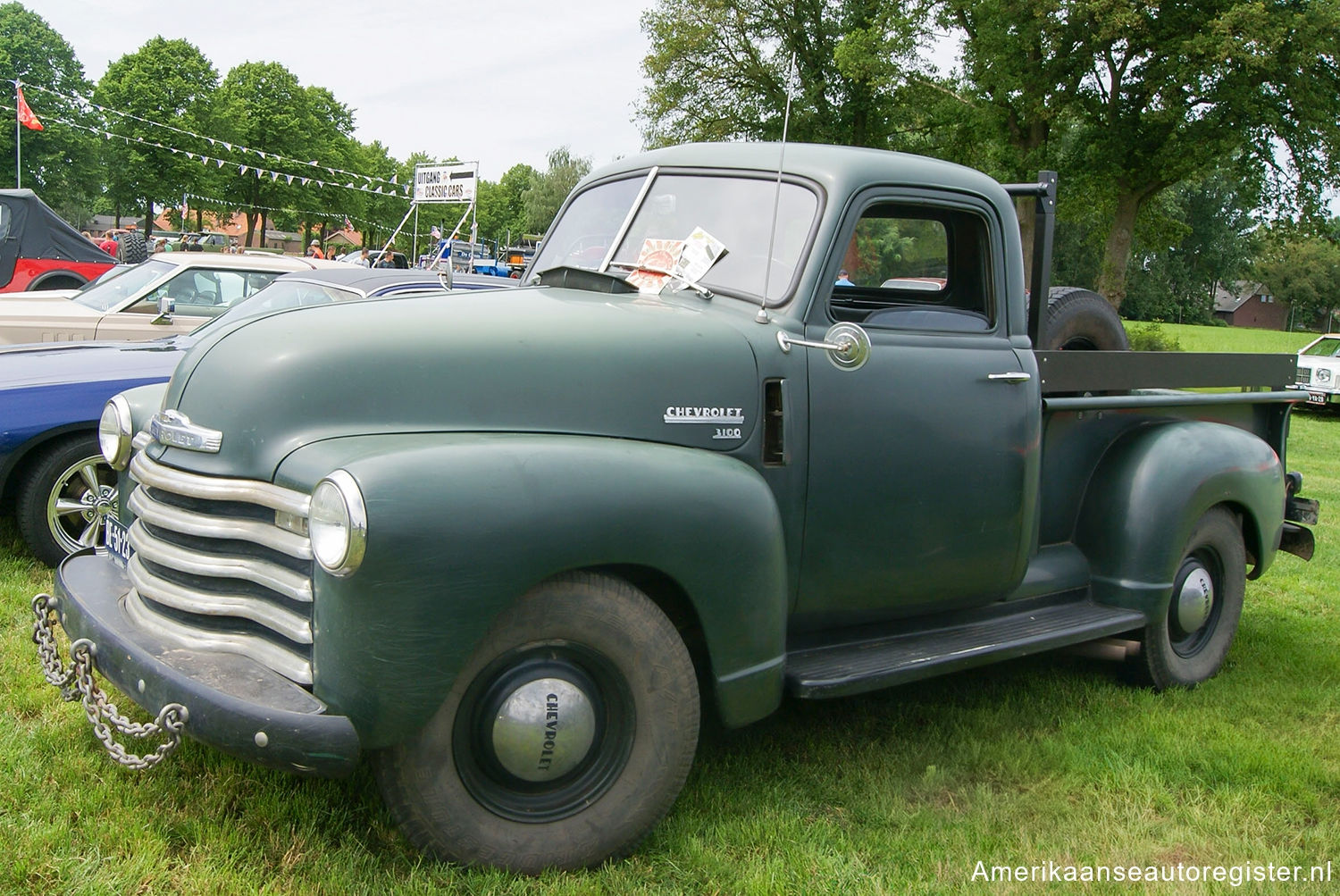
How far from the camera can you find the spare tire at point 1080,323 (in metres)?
4.81

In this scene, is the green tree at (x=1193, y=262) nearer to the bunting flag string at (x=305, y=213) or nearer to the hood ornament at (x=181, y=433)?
the bunting flag string at (x=305, y=213)

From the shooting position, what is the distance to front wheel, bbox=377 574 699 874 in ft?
8.34

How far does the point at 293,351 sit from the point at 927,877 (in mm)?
2214

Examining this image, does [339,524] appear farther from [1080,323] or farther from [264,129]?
[264,129]

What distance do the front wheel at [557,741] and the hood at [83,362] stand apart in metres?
3.49

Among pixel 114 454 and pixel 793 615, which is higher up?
pixel 114 454

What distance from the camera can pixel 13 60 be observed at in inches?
1860

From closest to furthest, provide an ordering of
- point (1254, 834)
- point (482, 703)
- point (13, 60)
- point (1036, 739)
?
point (482, 703) < point (1254, 834) < point (1036, 739) < point (13, 60)

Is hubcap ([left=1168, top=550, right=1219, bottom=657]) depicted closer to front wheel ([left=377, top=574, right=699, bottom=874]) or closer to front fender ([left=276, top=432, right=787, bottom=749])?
front fender ([left=276, top=432, right=787, bottom=749])

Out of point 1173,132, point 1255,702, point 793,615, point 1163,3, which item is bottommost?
point 1255,702

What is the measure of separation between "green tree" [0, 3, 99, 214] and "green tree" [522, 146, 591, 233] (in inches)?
1124

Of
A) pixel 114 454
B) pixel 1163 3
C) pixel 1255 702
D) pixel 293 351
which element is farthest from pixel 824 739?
pixel 1163 3

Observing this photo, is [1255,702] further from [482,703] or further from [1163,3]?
[1163,3]

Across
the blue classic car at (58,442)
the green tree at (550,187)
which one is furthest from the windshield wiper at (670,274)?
the green tree at (550,187)
